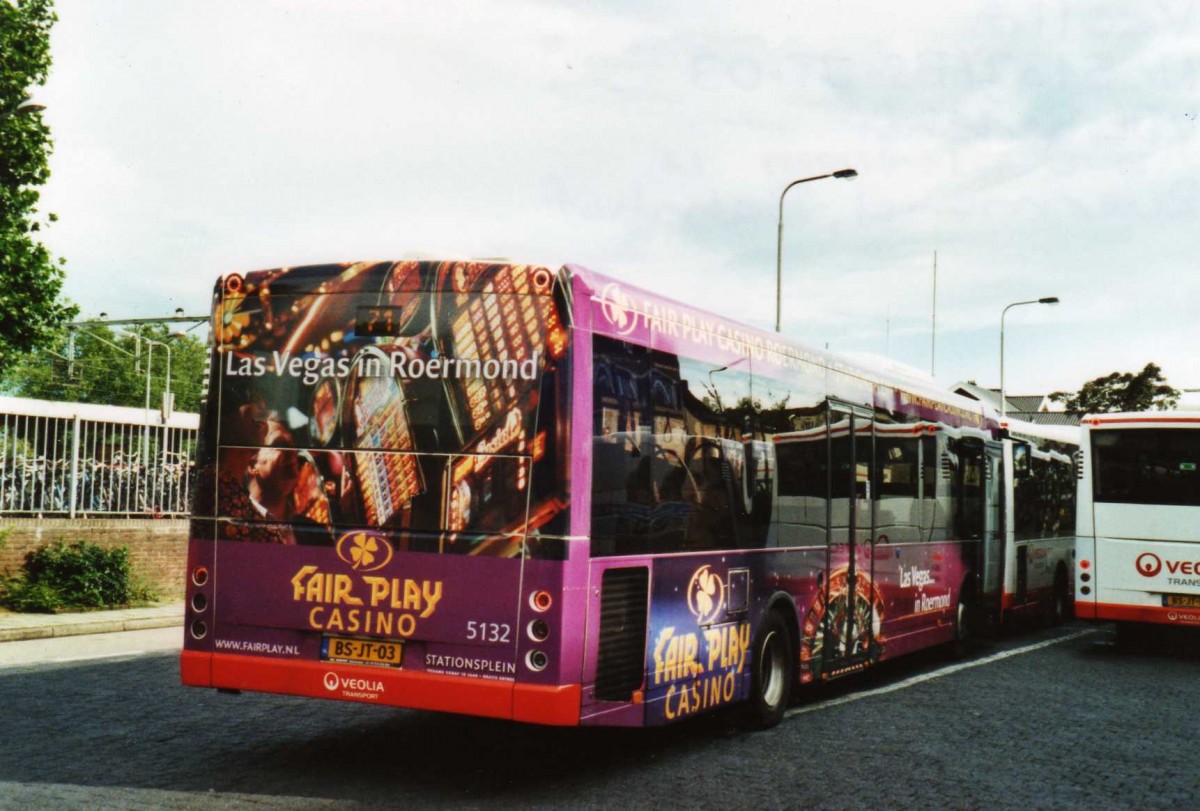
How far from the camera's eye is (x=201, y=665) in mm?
7668

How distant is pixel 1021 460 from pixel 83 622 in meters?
12.9

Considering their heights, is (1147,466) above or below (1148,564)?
above

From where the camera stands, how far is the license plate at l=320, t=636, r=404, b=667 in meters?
7.22

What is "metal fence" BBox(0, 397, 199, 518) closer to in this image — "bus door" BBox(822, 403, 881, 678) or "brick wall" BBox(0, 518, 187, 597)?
"brick wall" BBox(0, 518, 187, 597)

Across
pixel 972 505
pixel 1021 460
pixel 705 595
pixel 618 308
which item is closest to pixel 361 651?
pixel 705 595

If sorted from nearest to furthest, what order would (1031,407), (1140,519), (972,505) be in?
(972,505)
(1140,519)
(1031,407)

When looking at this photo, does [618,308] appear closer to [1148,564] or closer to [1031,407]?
[1148,564]

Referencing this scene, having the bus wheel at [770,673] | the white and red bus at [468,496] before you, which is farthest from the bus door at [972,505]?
the white and red bus at [468,496]

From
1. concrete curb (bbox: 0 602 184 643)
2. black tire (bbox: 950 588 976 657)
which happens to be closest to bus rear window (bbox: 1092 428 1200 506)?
black tire (bbox: 950 588 976 657)

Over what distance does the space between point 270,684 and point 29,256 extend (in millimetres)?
14579

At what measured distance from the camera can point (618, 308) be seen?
764 cm

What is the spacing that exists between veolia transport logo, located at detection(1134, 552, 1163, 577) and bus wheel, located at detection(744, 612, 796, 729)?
761 centimetres

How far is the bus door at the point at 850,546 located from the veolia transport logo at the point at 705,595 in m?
2.28

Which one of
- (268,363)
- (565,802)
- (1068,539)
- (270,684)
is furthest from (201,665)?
(1068,539)
